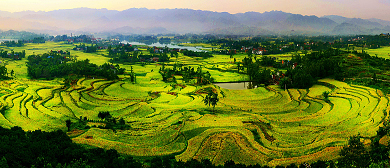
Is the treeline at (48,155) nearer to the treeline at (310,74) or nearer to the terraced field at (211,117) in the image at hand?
the terraced field at (211,117)

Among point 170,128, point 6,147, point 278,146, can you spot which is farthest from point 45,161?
point 278,146

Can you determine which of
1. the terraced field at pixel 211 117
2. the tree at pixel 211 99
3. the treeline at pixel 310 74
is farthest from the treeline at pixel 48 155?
the treeline at pixel 310 74

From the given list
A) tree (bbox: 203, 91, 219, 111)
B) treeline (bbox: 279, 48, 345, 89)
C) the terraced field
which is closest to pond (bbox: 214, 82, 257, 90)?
the terraced field

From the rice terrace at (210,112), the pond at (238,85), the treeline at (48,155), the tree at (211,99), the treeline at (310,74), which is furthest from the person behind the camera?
the pond at (238,85)

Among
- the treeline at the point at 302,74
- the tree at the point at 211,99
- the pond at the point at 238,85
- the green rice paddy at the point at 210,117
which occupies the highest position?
the treeline at the point at 302,74

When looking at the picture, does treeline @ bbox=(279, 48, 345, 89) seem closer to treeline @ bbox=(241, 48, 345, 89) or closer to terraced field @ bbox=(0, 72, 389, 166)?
treeline @ bbox=(241, 48, 345, 89)

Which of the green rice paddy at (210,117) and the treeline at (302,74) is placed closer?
the green rice paddy at (210,117)

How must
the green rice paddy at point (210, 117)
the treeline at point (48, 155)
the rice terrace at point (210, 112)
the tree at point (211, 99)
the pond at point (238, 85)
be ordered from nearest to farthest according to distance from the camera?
the treeline at point (48, 155)
the green rice paddy at point (210, 117)
the rice terrace at point (210, 112)
the tree at point (211, 99)
the pond at point (238, 85)
